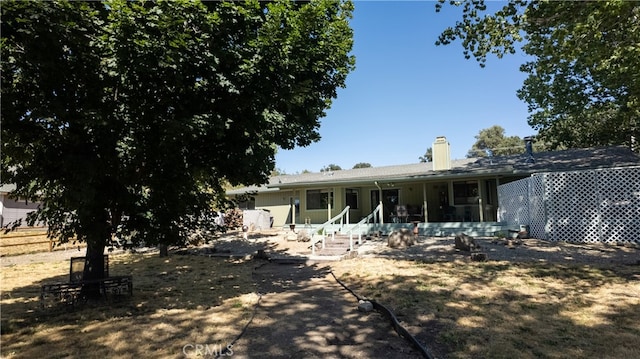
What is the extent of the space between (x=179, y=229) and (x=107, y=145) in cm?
205

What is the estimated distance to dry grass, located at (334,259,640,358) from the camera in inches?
145

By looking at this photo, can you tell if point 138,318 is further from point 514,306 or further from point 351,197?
point 351,197

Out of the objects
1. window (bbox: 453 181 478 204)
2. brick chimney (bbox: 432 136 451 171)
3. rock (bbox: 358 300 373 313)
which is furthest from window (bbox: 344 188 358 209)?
rock (bbox: 358 300 373 313)

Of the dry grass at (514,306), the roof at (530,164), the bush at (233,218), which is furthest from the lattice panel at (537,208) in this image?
the bush at (233,218)

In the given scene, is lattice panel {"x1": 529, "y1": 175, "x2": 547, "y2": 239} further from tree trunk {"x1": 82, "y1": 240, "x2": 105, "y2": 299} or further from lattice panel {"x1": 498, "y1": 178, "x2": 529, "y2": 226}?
tree trunk {"x1": 82, "y1": 240, "x2": 105, "y2": 299}

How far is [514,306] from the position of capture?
512 centimetres

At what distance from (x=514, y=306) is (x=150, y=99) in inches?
248

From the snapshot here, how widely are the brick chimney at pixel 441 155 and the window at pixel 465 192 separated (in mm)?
1250

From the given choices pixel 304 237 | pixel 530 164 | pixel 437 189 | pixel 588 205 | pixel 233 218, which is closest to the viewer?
pixel 588 205

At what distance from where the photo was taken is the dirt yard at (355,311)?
3791 millimetres

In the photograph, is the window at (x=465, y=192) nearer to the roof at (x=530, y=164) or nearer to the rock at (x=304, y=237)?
the roof at (x=530, y=164)

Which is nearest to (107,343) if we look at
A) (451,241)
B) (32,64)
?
(32,64)

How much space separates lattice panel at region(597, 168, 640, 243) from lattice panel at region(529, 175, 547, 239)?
1.62 meters

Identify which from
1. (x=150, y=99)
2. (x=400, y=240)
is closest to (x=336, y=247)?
(x=400, y=240)
